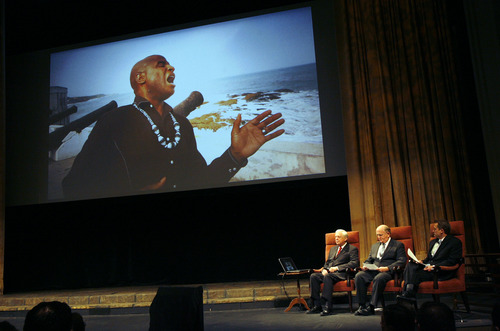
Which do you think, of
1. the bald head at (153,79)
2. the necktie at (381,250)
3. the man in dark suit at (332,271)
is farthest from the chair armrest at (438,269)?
the bald head at (153,79)

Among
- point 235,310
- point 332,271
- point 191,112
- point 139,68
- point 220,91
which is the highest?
point 139,68

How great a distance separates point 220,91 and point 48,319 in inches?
197

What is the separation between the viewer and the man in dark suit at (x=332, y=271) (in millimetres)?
4504

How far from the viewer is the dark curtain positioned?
534 cm

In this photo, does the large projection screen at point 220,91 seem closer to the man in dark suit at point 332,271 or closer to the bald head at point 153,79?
the bald head at point 153,79

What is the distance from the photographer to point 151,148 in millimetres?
6250

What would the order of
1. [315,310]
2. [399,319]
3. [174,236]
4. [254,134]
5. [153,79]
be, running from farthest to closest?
[174,236]
[153,79]
[254,134]
[315,310]
[399,319]

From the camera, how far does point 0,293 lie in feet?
20.8

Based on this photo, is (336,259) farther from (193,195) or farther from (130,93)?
A: (130,93)

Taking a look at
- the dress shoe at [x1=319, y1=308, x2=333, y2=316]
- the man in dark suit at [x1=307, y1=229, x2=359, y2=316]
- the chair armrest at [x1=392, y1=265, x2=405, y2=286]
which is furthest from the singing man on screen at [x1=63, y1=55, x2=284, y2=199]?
the chair armrest at [x1=392, y1=265, x2=405, y2=286]

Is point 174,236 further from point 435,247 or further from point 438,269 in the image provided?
point 438,269

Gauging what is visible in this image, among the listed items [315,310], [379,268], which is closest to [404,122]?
[379,268]

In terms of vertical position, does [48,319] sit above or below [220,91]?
below

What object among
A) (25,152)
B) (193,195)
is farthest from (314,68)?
(25,152)
